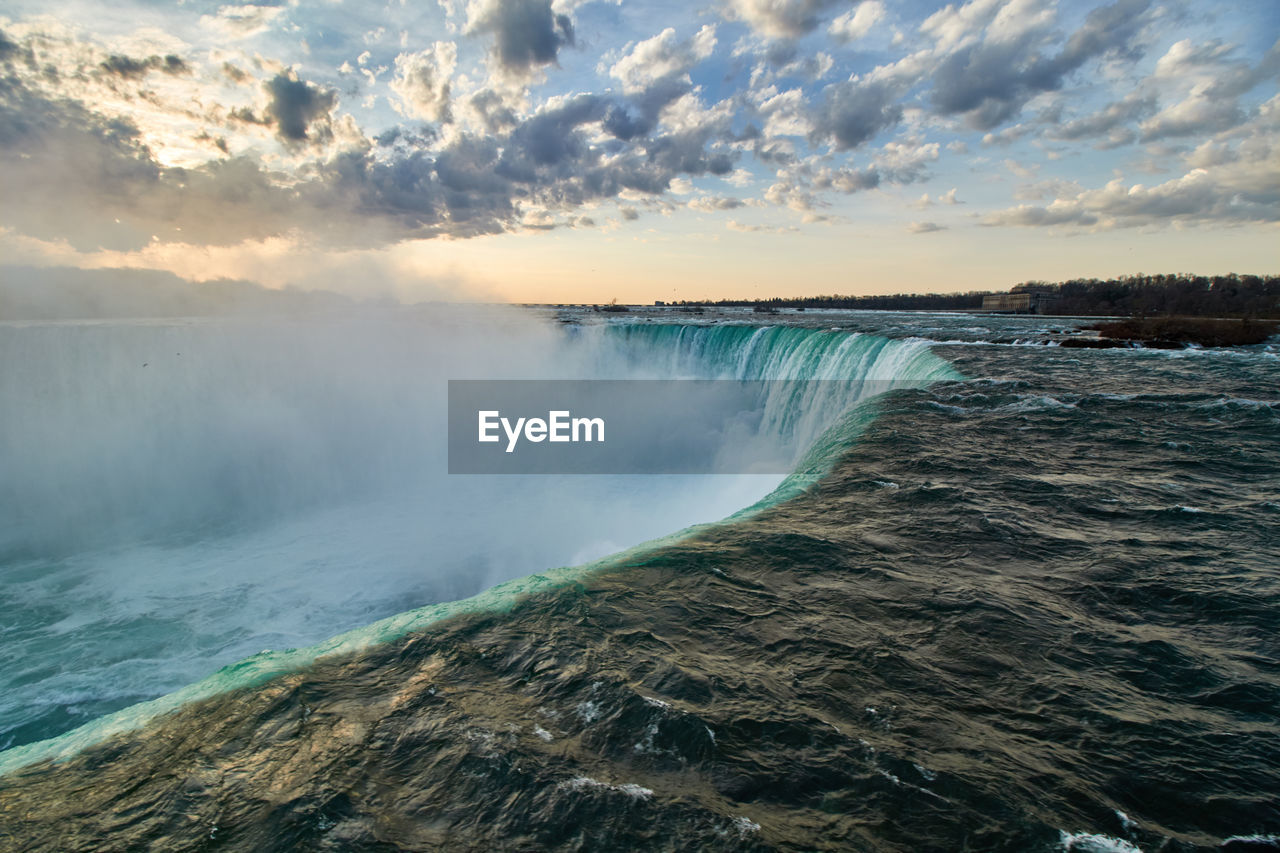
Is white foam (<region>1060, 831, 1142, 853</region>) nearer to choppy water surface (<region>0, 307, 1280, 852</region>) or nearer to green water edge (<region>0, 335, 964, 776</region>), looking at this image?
choppy water surface (<region>0, 307, 1280, 852</region>)

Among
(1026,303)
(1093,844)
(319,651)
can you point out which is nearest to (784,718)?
(1093,844)

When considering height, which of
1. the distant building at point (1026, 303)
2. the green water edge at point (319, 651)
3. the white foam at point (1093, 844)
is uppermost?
the distant building at point (1026, 303)

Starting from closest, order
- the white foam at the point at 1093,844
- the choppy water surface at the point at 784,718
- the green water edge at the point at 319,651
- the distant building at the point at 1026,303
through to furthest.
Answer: the white foam at the point at 1093,844, the choppy water surface at the point at 784,718, the green water edge at the point at 319,651, the distant building at the point at 1026,303

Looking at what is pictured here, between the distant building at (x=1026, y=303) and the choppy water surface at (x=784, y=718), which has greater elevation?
the distant building at (x=1026, y=303)

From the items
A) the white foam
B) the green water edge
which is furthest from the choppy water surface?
the green water edge

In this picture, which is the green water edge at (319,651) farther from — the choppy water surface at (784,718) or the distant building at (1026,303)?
the distant building at (1026,303)

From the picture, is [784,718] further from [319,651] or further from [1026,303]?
[1026,303]

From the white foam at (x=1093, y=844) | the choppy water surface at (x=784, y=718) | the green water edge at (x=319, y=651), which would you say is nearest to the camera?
the white foam at (x=1093, y=844)

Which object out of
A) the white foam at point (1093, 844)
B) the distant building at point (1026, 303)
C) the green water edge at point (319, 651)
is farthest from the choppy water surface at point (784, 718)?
the distant building at point (1026, 303)

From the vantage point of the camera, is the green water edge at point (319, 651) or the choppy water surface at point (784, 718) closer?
the choppy water surface at point (784, 718)

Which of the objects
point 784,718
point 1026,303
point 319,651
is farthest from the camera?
point 1026,303
